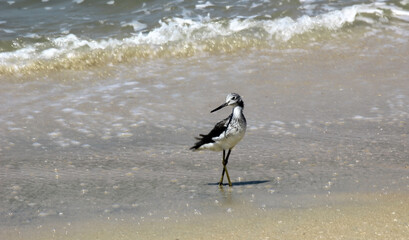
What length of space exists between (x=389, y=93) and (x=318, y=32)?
2.69 m

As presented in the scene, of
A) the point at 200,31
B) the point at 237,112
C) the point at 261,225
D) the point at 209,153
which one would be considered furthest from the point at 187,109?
the point at 200,31

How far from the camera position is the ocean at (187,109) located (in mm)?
4773

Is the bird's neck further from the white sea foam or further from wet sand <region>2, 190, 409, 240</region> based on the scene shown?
the white sea foam

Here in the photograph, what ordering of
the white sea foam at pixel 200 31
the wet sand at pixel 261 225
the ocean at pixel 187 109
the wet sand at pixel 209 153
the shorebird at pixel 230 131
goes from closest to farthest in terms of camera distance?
the wet sand at pixel 261 225 < the wet sand at pixel 209 153 < the ocean at pixel 187 109 < the shorebird at pixel 230 131 < the white sea foam at pixel 200 31

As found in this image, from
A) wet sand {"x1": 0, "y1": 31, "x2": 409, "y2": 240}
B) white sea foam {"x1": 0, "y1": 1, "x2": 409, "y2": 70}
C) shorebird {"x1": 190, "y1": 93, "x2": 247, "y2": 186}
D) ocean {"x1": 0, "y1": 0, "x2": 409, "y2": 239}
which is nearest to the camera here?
wet sand {"x1": 0, "y1": 31, "x2": 409, "y2": 240}

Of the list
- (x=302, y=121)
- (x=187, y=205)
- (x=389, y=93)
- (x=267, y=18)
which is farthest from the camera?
(x=267, y=18)

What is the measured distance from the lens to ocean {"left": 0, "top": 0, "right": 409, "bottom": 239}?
477 cm

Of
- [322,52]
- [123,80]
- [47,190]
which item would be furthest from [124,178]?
[322,52]

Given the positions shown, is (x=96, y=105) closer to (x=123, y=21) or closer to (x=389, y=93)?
(x=389, y=93)

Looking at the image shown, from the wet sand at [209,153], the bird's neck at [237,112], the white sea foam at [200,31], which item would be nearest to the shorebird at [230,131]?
the bird's neck at [237,112]

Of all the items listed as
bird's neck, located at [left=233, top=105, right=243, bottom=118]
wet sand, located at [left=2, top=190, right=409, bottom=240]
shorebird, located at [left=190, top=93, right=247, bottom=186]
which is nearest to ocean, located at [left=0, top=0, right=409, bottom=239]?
wet sand, located at [left=2, top=190, right=409, bottom=240]

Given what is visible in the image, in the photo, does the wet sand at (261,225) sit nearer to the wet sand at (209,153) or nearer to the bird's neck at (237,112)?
the wet sand at (209,153)

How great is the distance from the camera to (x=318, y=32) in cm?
962

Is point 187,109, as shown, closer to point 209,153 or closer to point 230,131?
point 209,153
